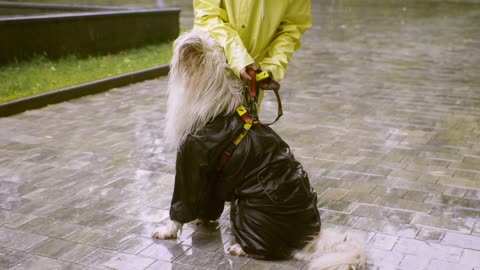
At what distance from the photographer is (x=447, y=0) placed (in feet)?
91.2

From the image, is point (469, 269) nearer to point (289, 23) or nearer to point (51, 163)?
point (289, 23)

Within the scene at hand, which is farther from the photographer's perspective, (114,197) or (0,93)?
(0,93)

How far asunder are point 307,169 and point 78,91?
4.18 metres

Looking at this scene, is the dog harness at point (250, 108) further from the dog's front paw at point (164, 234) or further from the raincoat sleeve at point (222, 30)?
the dog's front paw at point (164, 234)

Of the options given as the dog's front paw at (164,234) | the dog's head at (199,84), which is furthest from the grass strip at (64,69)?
the dog's head at (199,84)

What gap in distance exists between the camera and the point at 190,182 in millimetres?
4035

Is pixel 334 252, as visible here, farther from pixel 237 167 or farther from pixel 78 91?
pixel 78 91

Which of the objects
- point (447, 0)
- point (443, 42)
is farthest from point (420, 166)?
point (447, 0)

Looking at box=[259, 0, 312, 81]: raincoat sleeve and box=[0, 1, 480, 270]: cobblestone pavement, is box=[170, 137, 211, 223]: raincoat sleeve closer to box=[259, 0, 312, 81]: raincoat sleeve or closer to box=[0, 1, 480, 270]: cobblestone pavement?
box=[0, 1, 480, 270]: cobblestone pavement

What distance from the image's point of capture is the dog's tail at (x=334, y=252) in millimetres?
3785

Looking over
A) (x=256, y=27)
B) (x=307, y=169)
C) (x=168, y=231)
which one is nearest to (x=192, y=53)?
(x=256, y=27)

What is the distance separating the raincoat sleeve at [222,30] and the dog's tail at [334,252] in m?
1.19

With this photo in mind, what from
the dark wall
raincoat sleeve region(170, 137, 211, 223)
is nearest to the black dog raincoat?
Result: raincoat sleeve region(170, 137, 211, 223)

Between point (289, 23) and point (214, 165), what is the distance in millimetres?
1097
